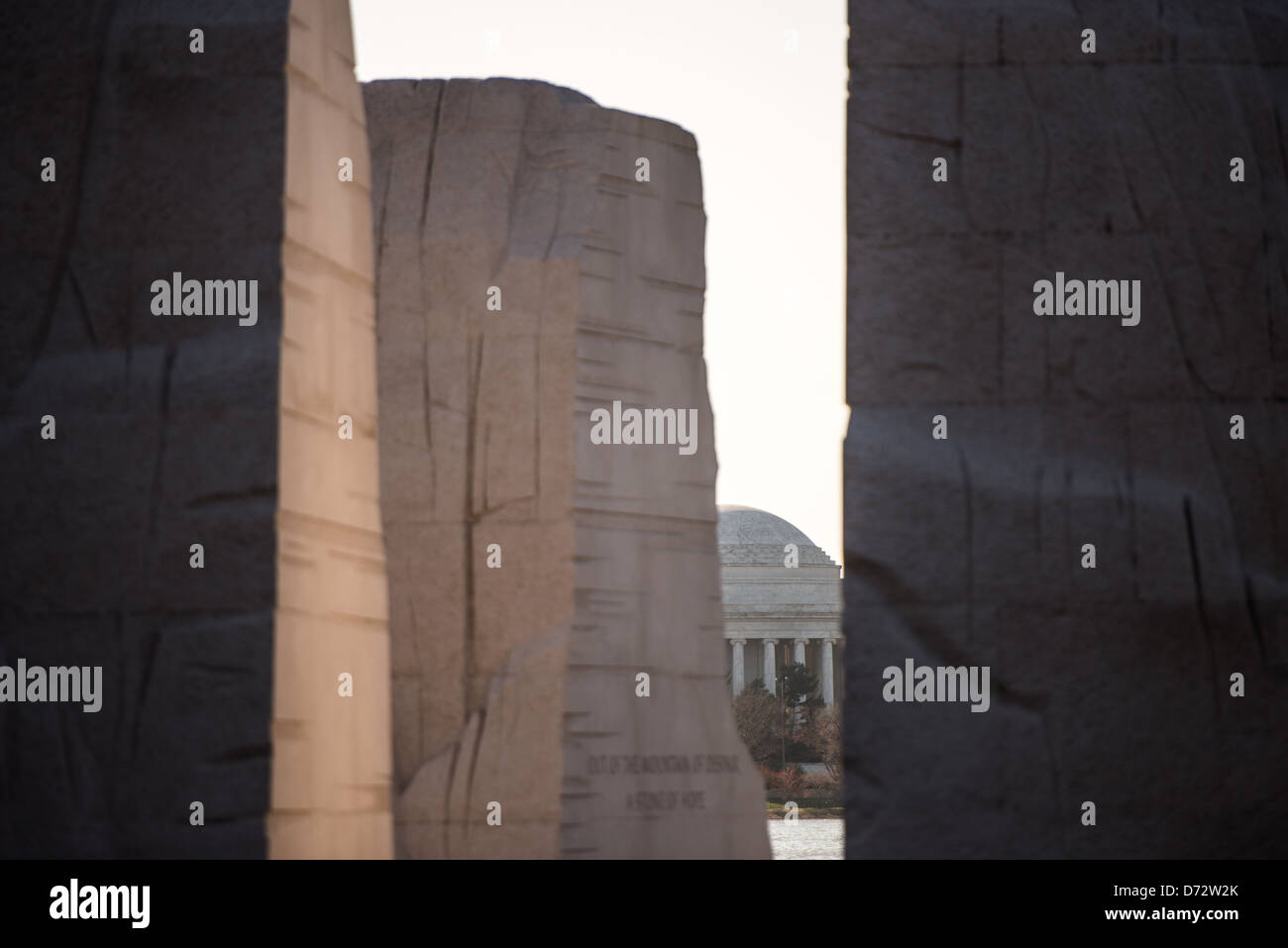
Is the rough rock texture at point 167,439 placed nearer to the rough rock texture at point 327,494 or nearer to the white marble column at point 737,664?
the rough rock texture at point 327,494

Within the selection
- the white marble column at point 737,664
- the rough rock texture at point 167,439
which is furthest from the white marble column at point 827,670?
the rough rock texture at point 167,439

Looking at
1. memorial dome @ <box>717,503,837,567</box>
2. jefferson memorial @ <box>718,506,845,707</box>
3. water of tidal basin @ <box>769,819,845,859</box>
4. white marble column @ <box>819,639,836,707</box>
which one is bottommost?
water of tidal basin @ <box>769,819,845,859</box>

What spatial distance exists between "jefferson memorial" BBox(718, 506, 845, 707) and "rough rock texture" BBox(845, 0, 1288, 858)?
49.0 meters

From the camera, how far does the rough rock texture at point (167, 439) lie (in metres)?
6.33

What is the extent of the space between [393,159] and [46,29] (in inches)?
293

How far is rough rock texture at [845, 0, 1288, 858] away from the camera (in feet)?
20.6

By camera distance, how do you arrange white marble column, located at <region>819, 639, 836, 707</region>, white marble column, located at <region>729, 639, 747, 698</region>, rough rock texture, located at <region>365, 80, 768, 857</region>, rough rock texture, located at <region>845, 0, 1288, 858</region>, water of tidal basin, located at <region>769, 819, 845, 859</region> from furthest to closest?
1. white marble column, located at <region>819, 639, 836, 707</region>
2. white marble column, located at <region>729, 639, 747, 698</region>
3. water of tidal basin, located at <region>769, 819, 845, 859</region>
4. rough rock texture, located at <region>365, 80, 768, 857</region>
5. rough rock texture, located at <region>845, 0, 1288, 858</region>

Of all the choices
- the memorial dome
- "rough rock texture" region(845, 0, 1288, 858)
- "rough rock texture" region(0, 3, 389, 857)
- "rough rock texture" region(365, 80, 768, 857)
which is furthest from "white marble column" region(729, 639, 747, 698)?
"rough rock texture" region(845, 0, 1288, 858)

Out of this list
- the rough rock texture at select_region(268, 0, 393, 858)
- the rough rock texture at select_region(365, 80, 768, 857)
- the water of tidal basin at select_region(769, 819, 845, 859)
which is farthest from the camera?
the water of tidal basin at select_region(769, 819, 845, 859)

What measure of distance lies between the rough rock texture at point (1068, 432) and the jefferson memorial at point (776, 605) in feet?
161

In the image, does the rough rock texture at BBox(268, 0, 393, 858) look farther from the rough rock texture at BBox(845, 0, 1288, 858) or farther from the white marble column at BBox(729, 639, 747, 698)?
the white marble column at BBox(729, 639, 747, 698)

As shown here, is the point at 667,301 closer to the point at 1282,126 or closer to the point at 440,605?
the point at 440,605

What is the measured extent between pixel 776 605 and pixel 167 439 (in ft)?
166

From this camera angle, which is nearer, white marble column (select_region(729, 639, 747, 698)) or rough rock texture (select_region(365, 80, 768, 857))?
rough rock texture (select_region(365, 80, 768, 857))
